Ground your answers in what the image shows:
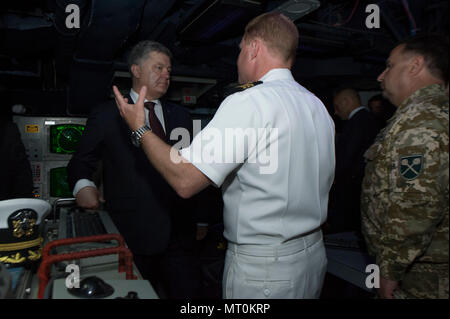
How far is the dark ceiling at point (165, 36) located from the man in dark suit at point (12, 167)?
0.96 metres

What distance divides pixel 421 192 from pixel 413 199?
4cm

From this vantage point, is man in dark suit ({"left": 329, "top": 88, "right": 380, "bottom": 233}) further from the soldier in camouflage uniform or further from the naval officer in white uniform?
the naval officer in white uniform

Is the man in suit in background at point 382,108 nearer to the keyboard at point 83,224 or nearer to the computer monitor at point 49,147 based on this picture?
the computer monitor at point 49,147

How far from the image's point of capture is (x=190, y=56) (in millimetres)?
3977

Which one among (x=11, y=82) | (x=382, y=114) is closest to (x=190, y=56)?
(x=382, y=114)

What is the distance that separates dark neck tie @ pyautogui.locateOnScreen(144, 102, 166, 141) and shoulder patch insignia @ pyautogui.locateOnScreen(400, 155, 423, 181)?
1310 mm

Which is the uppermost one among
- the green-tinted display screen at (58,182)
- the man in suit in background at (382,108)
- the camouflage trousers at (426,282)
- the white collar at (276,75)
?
the man in suit in background at (382,108)

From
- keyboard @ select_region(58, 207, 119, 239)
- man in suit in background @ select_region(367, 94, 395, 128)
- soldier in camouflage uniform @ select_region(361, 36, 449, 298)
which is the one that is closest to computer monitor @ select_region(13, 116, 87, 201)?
keyboard @ select_region(58, 207, 119, 239)

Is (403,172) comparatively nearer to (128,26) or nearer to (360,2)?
(128,26)

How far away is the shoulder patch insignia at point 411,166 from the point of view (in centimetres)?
123

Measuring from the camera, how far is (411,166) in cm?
126

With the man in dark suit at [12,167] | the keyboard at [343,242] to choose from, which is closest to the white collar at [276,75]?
the keyboard at [343,242]

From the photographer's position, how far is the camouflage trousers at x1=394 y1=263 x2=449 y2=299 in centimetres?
125
